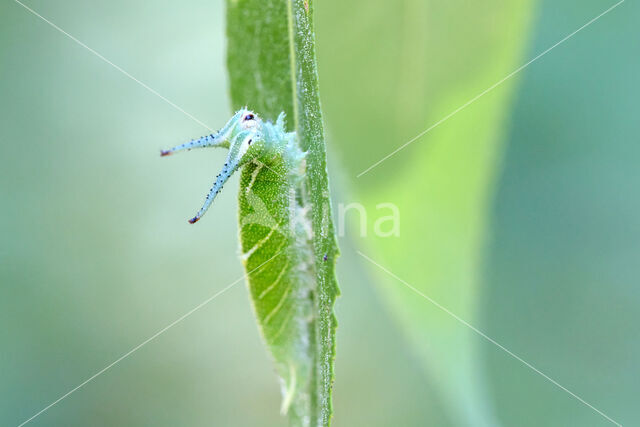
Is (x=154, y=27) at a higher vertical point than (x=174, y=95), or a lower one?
higher

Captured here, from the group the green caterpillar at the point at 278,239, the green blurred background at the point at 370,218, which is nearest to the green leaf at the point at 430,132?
the green blurred background at the point at 370,218

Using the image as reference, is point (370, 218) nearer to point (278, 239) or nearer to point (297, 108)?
point (278, 239)

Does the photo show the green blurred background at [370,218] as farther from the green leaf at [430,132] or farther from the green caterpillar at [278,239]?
the green caterpillar at [278,239]

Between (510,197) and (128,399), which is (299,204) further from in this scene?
(128,399)

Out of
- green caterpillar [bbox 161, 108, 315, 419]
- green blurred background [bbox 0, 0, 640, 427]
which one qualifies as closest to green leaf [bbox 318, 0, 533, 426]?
green blurred background [bbox 0, 0, 640, 427]

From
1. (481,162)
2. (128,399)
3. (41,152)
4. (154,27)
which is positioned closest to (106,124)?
(41,152)

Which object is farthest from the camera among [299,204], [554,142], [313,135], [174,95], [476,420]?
[174,95]

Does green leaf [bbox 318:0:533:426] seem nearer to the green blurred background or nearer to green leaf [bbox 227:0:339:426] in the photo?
the green blurred background

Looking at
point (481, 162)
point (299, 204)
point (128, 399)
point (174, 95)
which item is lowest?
point (128, 399)
